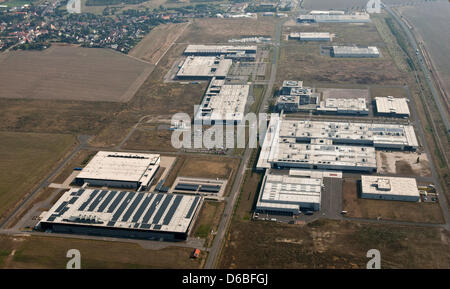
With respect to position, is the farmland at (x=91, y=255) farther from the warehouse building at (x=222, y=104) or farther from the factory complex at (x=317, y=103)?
the factory complex at (x=317, y=103)

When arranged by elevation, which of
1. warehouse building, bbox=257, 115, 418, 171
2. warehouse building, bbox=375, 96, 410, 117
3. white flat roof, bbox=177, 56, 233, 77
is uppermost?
white flat roof, bbox=177, 56, 233, 77

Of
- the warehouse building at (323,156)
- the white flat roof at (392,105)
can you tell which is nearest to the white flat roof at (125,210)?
the warehouse building at (323,156)

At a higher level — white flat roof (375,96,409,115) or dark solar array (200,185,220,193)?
white flat roof (375,96,409,115)

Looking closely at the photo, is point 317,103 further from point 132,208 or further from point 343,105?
point 132,208

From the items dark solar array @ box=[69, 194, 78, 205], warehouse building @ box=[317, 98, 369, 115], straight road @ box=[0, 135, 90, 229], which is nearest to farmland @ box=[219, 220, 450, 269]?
dark solar array @ box=[69, 194, 78, 205]

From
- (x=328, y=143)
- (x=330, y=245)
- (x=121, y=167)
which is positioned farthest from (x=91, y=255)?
(x=328, y=143)

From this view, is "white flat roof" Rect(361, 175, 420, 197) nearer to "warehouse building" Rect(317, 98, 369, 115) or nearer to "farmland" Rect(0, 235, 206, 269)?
"warehouse building" Rect(317, 98, 369, 115)
